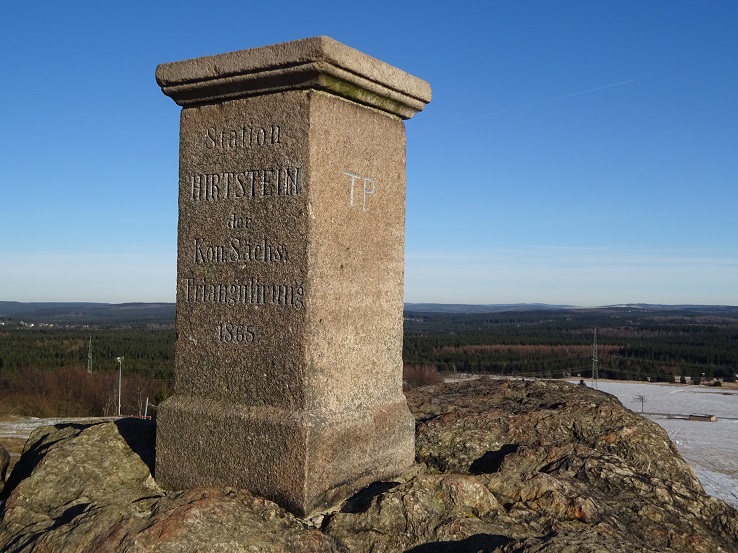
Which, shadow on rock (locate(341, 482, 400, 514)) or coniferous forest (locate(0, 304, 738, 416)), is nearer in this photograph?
shadow on rock (locate(341, 482, 400, 514))

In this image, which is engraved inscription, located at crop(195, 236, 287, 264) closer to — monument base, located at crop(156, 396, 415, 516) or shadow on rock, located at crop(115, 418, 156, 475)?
monument base, located at crop(156, 396, 415, 516)

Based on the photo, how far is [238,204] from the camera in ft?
11.8

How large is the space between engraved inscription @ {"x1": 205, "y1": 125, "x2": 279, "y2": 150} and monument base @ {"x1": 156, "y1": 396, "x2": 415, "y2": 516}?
1285 mm

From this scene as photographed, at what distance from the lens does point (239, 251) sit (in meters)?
3.57

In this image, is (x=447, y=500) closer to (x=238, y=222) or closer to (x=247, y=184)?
(x=238, y=222)

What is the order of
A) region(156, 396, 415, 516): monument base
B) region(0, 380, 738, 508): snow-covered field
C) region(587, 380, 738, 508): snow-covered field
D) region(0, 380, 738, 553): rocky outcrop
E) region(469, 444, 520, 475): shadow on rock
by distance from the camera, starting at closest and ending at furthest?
1. region(0, 380, 738, 553): rocky outcrop
2. region(156, 396, 415, 516): monument base
3. region(469, 444, 520, 475): shadow on rock
4. region(0, 380, 738, 508): snow-covered field
5. region(587, 380, 738, 508): snow-covered field

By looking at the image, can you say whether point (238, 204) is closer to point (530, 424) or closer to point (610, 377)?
point (530, 424)

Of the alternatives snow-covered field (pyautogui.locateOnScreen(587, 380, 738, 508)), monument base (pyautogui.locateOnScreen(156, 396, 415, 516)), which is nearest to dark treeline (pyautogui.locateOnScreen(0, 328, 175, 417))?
snow-covered field (pyautogui.locateOnScreen(587, 380, 738, 508))

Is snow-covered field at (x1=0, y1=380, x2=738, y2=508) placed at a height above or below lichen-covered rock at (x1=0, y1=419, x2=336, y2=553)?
below

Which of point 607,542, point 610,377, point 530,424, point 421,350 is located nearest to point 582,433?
point 530,424

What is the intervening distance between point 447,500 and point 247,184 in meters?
1.76

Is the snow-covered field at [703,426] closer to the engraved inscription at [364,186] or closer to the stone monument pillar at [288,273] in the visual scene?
the stone monument pillar at [288,273]

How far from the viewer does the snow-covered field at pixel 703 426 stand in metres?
13.2

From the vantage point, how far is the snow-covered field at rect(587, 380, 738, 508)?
13211mm
